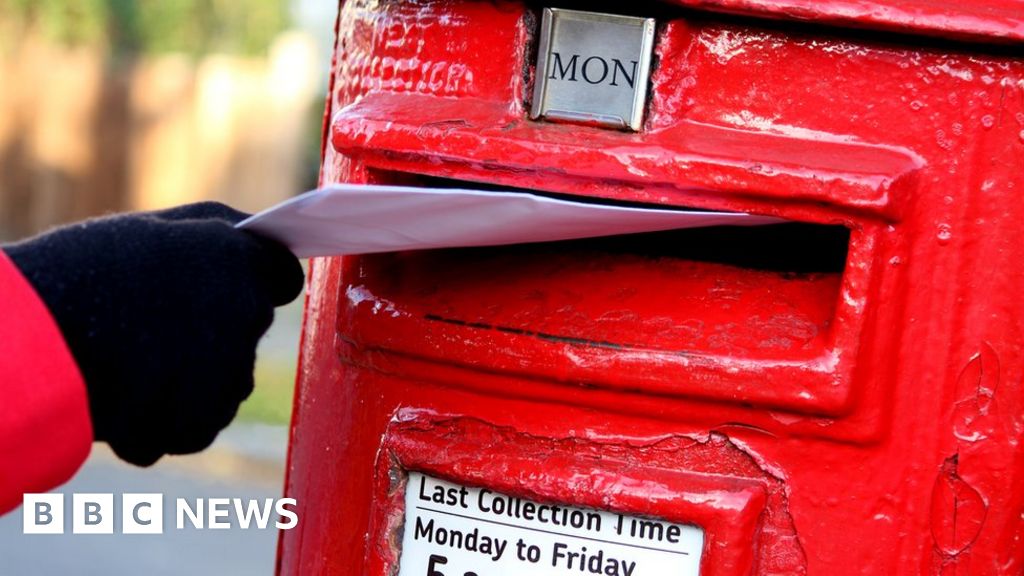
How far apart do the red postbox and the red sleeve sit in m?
0.38

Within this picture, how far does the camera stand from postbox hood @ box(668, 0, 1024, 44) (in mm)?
1336

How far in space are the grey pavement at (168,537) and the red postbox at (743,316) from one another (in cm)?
349

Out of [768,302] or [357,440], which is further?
[357,440]

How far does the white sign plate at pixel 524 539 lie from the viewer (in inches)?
56.7

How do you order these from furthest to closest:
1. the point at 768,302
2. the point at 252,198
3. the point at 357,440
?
the point at 252,198, the point at 357,440, the point at 768,302

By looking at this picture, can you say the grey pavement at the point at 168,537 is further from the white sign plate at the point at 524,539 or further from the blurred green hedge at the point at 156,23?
the blurred green hedge at the point at 156,23

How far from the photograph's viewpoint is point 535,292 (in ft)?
4.88

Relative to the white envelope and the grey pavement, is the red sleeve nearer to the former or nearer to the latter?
the white envelope

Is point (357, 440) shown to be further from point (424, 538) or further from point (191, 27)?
point (191, 27)

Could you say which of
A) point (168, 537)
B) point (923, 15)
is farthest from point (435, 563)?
point (168, 537)

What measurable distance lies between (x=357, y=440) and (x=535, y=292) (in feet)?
0.98

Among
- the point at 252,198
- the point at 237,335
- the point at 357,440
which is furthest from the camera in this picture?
the point at 252,198

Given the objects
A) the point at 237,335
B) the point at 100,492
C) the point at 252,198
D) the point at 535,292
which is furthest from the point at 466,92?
the point at 252,198

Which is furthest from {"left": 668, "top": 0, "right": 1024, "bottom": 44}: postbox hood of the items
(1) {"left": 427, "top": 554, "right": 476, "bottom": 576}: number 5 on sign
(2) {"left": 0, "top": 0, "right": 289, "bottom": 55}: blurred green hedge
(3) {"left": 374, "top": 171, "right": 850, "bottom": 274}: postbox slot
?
(2) {"left": 0, "top": 0, "right": 289, "bottom": 55}: blurred green hedge
